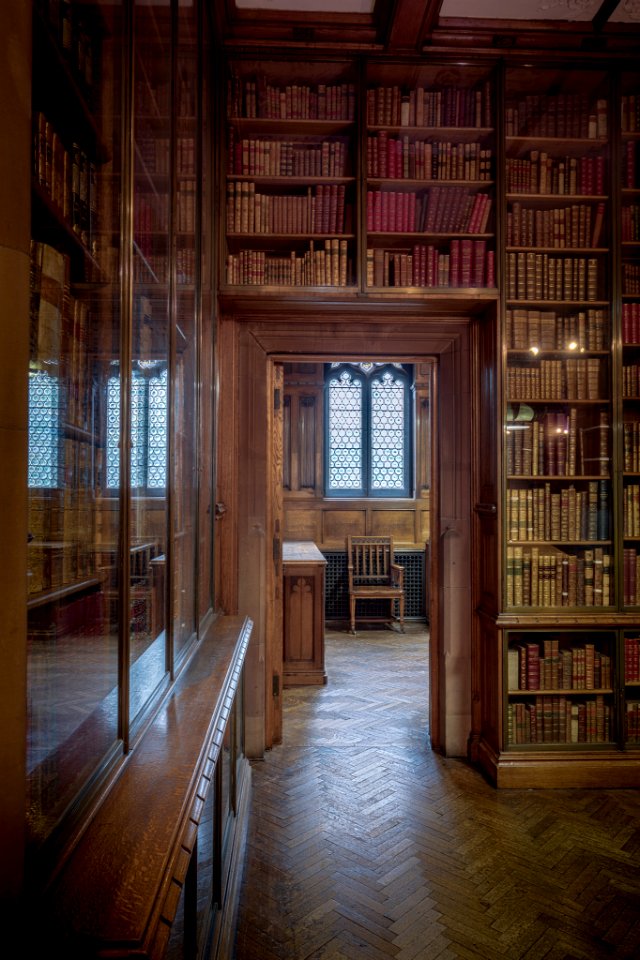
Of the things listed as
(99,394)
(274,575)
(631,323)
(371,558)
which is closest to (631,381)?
(631,323)

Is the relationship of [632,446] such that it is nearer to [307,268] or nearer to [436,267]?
[436,267]

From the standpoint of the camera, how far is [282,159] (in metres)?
3.13

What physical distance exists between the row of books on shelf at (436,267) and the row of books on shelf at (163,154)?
124cm

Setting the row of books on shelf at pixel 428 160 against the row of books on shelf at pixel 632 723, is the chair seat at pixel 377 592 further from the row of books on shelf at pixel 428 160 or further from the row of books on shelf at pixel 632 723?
the row of books on shelf at pixel 428 160

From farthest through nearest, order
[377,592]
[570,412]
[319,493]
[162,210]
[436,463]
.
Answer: [319,493]
[377,592]
[436,463]
[570,412]
[162,210]

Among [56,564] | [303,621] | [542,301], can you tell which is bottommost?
[303,621]

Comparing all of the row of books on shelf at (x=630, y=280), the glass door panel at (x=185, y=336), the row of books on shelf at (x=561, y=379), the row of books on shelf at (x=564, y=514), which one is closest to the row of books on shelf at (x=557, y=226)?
the row of books on shelf at (x=630, y=280)

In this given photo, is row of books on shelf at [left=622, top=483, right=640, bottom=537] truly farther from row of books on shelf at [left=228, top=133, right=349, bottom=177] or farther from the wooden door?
row of books on shelf at [left=228, top=133, right=349, bottom=177]

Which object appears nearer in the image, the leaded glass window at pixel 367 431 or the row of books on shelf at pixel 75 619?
the row of books on shelf at pixel 75 619

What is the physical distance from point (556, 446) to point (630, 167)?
5.26 feet

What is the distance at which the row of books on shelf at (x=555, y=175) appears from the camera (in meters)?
3.20

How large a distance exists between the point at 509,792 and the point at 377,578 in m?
3.89

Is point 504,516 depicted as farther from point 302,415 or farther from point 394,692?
point 302,415

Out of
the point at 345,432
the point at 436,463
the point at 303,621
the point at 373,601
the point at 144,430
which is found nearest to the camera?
the point at 144,430
